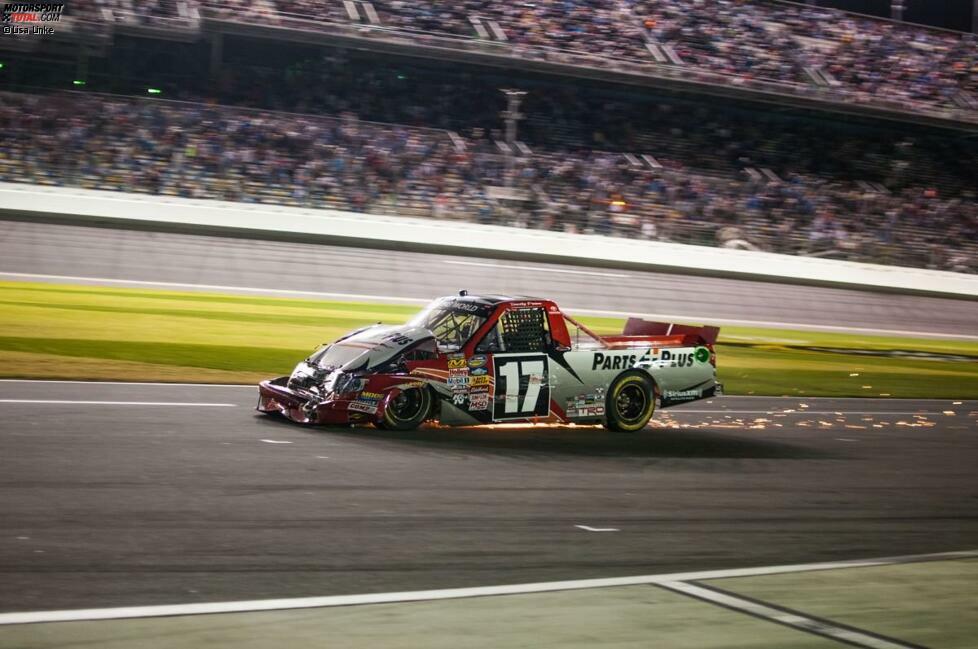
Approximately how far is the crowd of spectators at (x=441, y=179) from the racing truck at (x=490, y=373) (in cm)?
1860

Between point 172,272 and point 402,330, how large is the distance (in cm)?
1537

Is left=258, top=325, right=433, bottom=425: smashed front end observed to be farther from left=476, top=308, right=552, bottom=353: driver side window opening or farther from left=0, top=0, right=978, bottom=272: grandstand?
left=0, top=0, right=978, bottom=272: grandstand

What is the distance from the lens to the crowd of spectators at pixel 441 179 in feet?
94.8

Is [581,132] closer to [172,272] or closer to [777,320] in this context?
[777,320]

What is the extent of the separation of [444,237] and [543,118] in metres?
11.4

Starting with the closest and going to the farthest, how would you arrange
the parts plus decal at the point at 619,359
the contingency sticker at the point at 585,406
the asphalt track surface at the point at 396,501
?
the asphalt track surface at the point at 396,501, the contingency sticker at the point at 585,406, the parts plus decal at the point at 619,359

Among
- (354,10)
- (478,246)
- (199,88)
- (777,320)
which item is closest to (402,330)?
(478,246)

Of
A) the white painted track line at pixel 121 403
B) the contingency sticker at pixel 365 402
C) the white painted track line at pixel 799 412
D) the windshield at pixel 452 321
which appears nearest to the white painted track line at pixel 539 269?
the white painted track line at pixel 799 412

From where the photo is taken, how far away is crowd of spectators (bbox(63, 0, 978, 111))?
38344 mm

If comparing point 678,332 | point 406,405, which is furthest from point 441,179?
point 406,405

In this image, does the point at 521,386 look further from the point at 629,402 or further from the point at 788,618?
the point at 788,618

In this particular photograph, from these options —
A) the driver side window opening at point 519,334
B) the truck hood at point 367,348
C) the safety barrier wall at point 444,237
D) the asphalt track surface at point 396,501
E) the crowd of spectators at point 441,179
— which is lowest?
the asphalt track surface at point 396,501

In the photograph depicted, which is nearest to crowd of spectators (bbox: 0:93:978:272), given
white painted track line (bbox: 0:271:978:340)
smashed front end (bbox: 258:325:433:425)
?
white painted track line (bbox: 0:271:978:340)

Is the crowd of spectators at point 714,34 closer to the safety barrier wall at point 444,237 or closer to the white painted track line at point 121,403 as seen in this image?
the safety barrier wall at point 444,237
